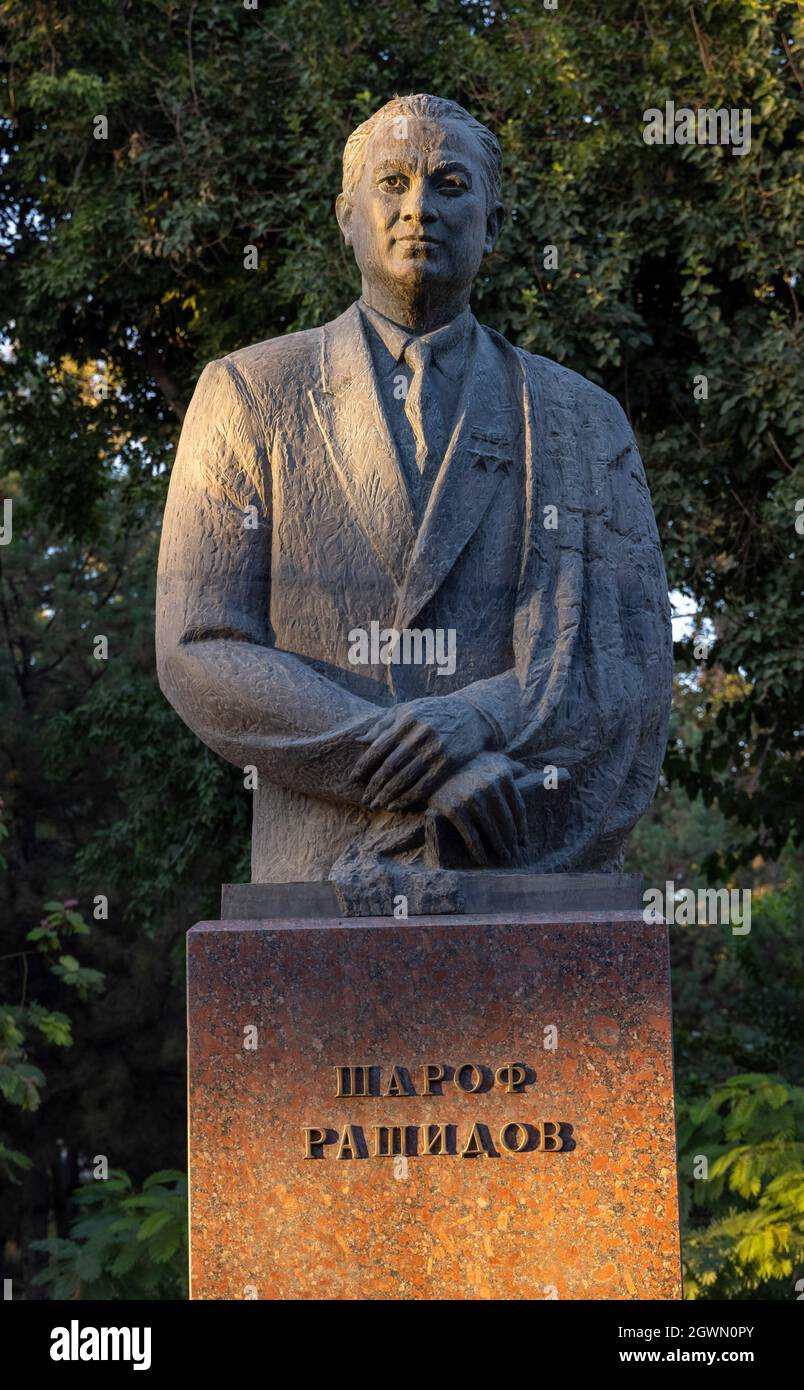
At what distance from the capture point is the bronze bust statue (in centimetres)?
408

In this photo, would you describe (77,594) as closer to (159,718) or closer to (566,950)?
(159,718)

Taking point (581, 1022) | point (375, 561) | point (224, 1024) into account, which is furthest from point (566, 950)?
point (375, 561)

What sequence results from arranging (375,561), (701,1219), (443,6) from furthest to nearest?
(443,6) < (701,1219) < (375,561)

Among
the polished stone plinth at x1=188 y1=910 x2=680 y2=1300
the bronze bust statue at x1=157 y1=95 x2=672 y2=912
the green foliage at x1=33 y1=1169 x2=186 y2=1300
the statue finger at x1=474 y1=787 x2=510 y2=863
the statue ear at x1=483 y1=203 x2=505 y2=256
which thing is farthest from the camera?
the green foliage at x1=33 y1=1169 x2=186 y2=1300

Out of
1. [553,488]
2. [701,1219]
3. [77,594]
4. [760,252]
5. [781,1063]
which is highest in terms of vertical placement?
[77,594]

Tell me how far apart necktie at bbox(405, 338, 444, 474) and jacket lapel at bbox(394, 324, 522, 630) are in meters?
0.04

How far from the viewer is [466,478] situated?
4.30 m

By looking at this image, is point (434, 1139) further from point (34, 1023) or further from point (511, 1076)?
point (34, 1023)

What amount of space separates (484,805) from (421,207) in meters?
1.41

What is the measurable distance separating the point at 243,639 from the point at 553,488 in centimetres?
80

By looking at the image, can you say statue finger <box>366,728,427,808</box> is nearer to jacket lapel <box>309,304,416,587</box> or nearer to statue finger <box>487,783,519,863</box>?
statue finger <box>487,783,519,863</box>

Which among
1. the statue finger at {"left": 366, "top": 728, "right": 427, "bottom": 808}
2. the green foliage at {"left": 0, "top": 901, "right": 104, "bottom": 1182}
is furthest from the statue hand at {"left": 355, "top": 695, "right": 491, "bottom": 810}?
the green foliage at {"left": 0, "top": 901, "right": 104, "bottom": 1182}

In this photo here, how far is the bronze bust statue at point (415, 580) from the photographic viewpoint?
4.08 m

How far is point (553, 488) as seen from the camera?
14.3ft
